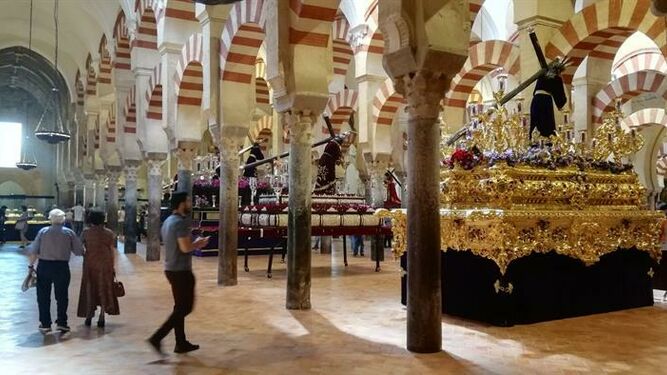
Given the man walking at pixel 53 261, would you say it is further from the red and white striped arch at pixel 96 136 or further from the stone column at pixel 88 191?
the stone column at pixel 88 191

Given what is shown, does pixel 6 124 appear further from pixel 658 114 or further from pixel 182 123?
pixel 658 114

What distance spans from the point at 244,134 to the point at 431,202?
14.2 ft

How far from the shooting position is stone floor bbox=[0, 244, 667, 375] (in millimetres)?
3650

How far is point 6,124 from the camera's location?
1096 inches

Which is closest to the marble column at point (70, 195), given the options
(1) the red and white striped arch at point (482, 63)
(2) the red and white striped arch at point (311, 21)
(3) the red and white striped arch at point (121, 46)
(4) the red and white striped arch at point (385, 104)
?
(3) the red and white striped arch at point (121, 46)

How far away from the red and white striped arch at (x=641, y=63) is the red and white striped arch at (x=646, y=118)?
1649 mm

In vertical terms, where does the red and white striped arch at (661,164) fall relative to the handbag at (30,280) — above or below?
above

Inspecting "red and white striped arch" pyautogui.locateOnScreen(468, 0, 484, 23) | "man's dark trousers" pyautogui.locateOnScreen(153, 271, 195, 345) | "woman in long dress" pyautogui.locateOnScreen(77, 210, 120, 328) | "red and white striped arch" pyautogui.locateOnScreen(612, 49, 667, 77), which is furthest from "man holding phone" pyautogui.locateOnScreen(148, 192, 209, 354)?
"red and white striped arch" pyautogui.locateOnScreen(612, 49, 667, 77)

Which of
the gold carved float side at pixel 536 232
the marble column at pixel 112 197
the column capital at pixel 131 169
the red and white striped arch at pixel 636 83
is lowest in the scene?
the gold carved float side at pixel 536 232

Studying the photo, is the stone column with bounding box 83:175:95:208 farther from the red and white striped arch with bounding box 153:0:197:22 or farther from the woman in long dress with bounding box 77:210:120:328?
the woman in long dress with bounding box 77:210:120:328

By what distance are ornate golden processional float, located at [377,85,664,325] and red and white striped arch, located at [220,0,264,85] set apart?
10.6ft

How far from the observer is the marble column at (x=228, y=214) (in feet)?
24.5

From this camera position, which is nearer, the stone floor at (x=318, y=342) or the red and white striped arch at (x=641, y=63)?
the stone floor at (x=318, y=342)

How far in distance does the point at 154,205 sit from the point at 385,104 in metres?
4.79
